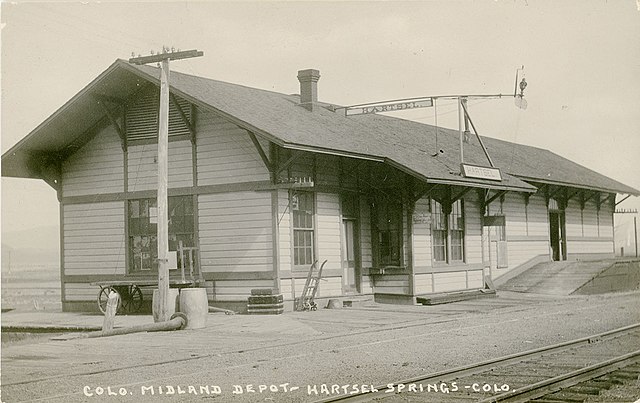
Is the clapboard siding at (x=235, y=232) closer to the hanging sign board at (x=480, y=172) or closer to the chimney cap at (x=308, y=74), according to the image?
the chimney cap at (x=308, y=74)

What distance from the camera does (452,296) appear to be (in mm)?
20953

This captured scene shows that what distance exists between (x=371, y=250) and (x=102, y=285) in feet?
22.8

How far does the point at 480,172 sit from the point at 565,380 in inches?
511

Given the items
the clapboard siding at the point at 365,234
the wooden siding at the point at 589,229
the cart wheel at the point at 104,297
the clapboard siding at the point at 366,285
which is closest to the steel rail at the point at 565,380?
the clapboard siding at the point at 366,285

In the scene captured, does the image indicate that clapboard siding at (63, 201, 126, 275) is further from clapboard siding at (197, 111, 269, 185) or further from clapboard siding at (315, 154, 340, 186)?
clapboard siding at (315, 154, 340, 186)

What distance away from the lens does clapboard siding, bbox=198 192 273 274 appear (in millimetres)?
17297

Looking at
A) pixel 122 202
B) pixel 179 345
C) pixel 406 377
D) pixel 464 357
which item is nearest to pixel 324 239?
pixel 122 202

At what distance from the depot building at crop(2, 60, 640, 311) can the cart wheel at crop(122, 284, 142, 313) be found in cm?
55

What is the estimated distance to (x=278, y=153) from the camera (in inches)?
682

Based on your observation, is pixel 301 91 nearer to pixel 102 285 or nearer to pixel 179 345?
pixel 102 285

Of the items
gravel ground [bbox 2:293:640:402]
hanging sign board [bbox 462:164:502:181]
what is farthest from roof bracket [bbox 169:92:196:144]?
hanging sign board [bbox 462:164:502:181]

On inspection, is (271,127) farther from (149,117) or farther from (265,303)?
(149,117)

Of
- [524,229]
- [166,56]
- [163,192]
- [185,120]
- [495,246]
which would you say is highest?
[166,56]

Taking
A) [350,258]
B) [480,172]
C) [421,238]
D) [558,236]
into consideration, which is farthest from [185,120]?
[558,236]
